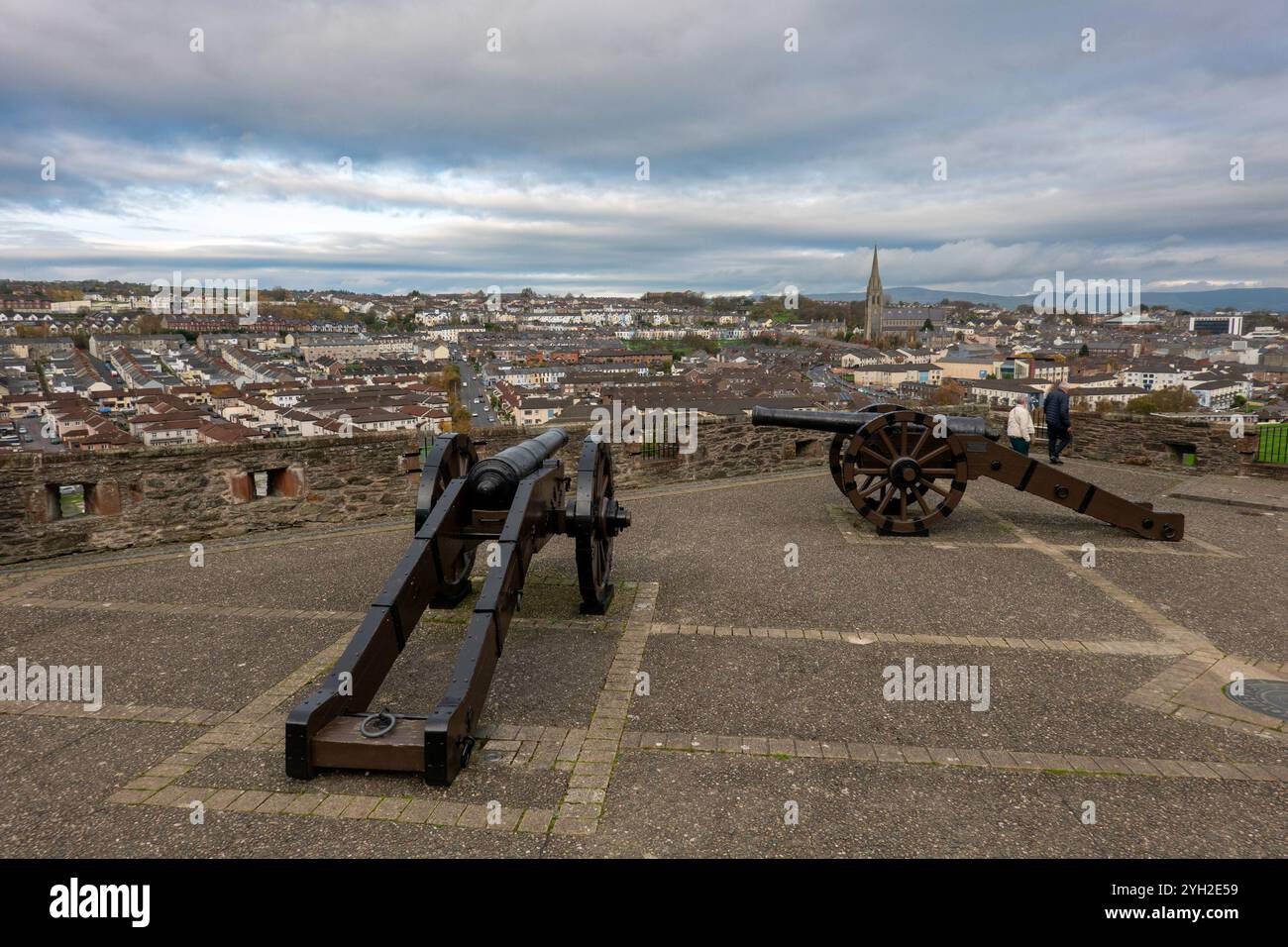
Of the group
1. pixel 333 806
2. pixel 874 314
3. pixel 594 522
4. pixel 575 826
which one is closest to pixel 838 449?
pixel 594 522

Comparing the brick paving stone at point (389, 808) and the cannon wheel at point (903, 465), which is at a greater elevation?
the cannon wheel at point (903, 465)

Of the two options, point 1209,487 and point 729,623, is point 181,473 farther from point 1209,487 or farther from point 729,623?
point 1209,487

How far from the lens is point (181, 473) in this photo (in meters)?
8.28

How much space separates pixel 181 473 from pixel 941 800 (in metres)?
8.06

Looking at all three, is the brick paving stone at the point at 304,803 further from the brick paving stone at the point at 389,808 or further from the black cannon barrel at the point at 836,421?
the black cannon barrel at the point at 836,421

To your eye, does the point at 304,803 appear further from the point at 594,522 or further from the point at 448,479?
the point at 448,479

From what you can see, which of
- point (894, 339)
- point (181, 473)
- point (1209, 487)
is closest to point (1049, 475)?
point (1209, 487)

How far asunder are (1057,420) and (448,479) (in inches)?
404

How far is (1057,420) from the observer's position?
12.2m

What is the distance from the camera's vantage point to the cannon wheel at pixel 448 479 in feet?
18.3

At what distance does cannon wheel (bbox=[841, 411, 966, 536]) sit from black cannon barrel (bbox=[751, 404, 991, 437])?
194 mm

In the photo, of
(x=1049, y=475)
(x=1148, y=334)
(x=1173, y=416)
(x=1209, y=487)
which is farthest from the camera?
(x=1148, y=334)

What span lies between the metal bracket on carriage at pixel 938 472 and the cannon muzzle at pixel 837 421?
0.01m

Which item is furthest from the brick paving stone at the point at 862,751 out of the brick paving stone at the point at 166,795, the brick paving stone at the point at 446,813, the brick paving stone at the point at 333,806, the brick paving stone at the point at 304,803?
the brick paving stone at the point at 166,795
